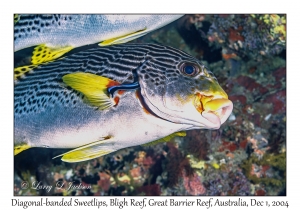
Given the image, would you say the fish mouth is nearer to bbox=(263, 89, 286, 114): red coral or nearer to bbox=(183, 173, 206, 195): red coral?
bbox=(183, 173, 206, 195): red coral

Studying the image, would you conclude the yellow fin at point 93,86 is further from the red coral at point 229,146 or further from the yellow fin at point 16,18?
the red coral at point 229,146

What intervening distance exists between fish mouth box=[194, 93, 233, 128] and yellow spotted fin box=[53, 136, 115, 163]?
33.3 inches

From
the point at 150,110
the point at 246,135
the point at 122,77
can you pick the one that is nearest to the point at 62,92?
the point at 122,77

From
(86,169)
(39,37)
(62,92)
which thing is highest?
(39,37)

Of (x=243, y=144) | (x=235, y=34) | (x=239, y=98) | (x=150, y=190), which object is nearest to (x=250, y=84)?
(x=239, y=98)

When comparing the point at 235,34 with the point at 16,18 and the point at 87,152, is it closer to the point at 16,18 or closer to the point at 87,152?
the point at 16,18

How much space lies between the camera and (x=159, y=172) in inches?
188

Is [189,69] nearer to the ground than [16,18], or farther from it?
nearer to the ground

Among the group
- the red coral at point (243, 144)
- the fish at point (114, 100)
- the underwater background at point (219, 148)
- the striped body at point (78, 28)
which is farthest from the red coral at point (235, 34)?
the fish at point (114, 100)

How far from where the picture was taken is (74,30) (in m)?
3.12

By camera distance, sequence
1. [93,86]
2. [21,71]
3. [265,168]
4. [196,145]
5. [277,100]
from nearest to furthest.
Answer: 1. [93,86]
2. [21,71]
3. [196,145]
4. [265,168]
5. [277,100]

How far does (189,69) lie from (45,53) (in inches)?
56.2
